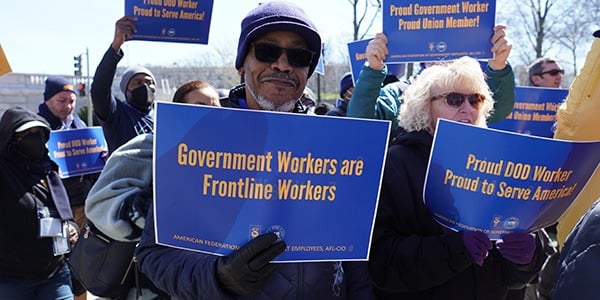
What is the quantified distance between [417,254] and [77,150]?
164 inches

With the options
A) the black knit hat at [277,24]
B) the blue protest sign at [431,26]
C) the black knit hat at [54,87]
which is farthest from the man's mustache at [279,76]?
the black knit hat at [54,87]

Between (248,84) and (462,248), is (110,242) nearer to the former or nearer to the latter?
(248,84)

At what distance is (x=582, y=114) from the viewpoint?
8.56 feet

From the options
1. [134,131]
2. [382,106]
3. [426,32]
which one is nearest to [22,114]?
[134,131]

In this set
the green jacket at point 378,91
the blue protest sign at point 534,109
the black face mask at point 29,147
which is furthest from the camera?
the blue protest sign at point 534,109

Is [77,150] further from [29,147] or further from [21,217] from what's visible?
[21,217]

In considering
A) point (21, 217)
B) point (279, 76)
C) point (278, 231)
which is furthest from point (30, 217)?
point (278, 231)

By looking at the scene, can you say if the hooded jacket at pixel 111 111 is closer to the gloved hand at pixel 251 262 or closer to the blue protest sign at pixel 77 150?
the blue protest sign at pixel 77 150

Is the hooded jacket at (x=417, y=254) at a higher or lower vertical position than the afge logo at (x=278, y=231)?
lower

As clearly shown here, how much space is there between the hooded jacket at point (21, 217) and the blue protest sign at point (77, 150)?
1170 mm

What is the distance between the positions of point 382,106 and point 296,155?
6.38 ft

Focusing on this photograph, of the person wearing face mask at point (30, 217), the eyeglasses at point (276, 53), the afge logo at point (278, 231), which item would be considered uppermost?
the eyeglasses at point (276, 53)

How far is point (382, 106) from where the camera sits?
3328 millimetres

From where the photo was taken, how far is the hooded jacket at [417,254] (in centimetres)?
204
